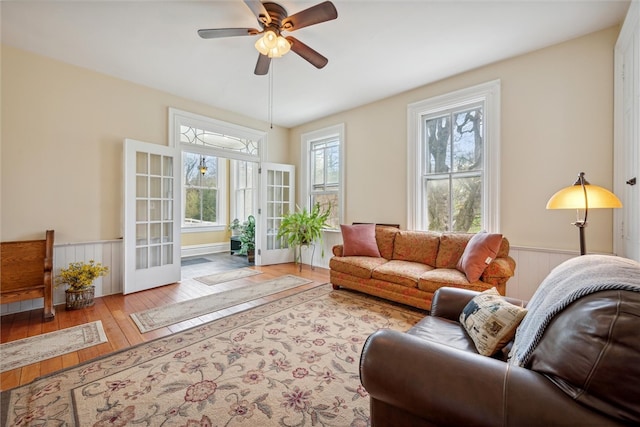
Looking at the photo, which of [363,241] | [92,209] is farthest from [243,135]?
[363,241]

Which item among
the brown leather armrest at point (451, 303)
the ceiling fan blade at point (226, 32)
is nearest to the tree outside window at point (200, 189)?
the ceiling fan blade at point (226, 32)

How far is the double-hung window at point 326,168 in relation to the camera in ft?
16.0

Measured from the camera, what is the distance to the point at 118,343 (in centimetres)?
226

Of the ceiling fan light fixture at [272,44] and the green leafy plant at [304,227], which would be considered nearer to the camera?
the ceiling fan light fixture at [272,44]

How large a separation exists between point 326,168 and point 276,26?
10.1 ft

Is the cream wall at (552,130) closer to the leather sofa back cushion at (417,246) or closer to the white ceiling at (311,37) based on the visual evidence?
the white ceiling at (311,37)

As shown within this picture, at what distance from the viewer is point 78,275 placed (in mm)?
3041

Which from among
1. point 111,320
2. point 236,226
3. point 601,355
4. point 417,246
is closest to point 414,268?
point 417,246

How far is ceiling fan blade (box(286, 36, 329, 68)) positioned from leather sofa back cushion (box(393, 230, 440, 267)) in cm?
238

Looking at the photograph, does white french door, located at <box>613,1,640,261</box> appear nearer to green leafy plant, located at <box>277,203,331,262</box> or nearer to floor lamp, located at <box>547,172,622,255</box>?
floor lamp, located at <box>547,172,622,255</box>

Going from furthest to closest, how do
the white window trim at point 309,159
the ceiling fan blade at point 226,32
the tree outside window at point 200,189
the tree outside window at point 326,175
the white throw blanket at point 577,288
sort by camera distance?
1. the tree outside window at point 200,189
2. the tree outside window at point 326,175
3. the white window trim at point 309,159
4. the ceiling fan blade at point 226,32
5. the white throw blanket at point 577,288

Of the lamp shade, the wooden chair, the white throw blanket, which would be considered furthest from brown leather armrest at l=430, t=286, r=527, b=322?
the wooden chair

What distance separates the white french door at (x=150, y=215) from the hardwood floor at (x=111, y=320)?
9.8 inches

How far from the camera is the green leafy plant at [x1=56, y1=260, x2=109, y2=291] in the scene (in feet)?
9.89
